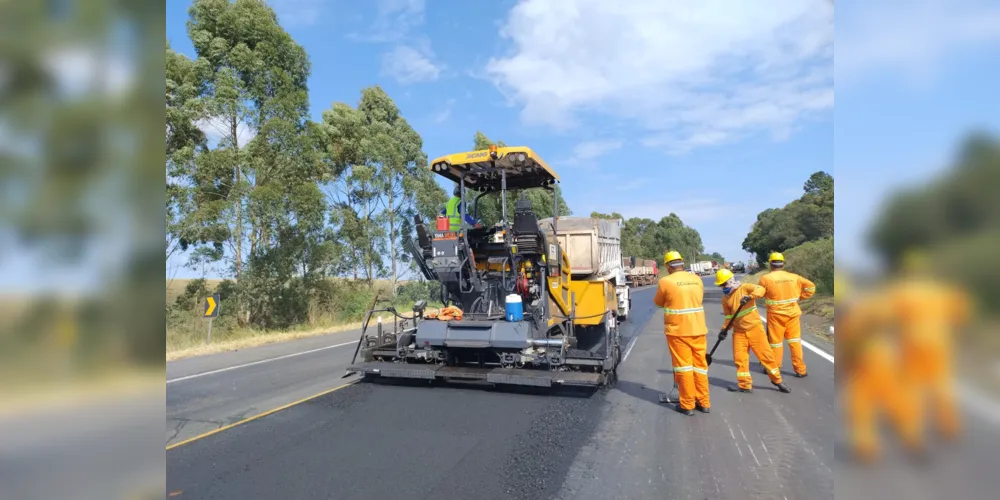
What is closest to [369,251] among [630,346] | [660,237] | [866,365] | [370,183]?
[370,183]

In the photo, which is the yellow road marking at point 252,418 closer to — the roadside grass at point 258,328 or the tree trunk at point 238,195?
the roadside grass at point 258,328

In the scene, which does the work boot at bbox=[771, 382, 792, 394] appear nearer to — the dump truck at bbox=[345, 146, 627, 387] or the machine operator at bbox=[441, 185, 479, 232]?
the dump truck at bbox=[345, 146, 627, 387]

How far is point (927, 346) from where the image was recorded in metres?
0.75

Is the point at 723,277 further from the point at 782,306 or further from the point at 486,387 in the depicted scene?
the point at 486,387

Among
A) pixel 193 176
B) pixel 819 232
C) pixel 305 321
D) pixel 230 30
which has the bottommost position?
pixel 305 321

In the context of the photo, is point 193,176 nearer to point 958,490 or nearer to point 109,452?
point 109,452

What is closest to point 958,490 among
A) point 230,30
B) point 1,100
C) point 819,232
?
point 819,232

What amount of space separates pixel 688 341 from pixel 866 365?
4.87 meters

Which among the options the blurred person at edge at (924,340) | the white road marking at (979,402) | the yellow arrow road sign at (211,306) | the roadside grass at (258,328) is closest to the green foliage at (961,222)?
the blurred person at edge at (924,340)

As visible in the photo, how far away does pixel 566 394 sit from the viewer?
6.30m

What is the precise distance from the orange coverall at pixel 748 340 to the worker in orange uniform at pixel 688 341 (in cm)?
115

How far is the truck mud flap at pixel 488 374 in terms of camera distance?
6.00m

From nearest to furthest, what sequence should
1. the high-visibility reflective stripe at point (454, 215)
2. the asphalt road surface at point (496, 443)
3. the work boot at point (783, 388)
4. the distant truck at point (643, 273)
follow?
the asphalt road surface at point (496, 443) < the work boot at point (783, 388) < the high-visibility reflective stripe at point (454, 215) < the distant truck at point (643, 273)

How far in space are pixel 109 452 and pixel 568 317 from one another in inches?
273
